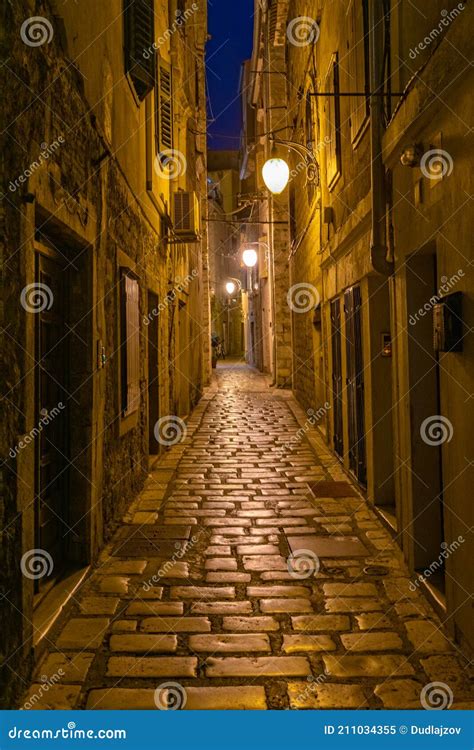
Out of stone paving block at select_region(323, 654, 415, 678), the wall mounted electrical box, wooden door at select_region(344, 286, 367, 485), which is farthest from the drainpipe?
stone paving block at select_region(323, 654, 415, 678)

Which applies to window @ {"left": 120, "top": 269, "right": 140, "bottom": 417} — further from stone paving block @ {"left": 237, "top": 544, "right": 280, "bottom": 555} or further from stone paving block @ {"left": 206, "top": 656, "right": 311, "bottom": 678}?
stone paving block @ {"left": 206, "top": 656, "right": 311, "bottom": 678}

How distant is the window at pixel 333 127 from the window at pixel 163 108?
2650 mm

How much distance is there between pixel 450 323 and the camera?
129 inches

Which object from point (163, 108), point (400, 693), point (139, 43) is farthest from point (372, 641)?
point (163, 108)

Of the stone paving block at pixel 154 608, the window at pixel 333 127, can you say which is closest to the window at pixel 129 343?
the stone paving block at pixel 154 608

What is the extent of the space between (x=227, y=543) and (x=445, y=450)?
2.34m

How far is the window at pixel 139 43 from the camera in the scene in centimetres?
643

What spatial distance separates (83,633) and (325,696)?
1.57 m

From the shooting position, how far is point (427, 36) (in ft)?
13.3

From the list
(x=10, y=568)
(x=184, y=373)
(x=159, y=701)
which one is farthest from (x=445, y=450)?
(x=184, y=373)

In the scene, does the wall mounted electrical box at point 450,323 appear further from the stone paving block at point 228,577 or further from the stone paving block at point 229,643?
the stone paving block at point 228,577

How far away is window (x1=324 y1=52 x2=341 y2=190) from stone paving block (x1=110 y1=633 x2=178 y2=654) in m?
6.16

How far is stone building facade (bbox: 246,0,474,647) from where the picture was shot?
325cm

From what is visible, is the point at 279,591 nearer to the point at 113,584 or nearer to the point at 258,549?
the point at 258,549
